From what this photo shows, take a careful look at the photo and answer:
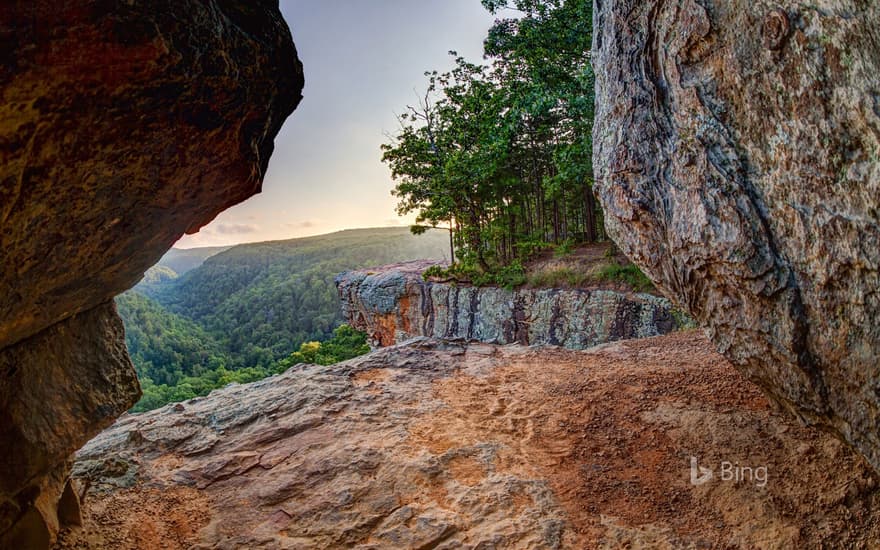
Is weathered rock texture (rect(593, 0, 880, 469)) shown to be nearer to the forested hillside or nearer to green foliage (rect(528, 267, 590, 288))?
green foliage (rect(528, 267, 590, 288))

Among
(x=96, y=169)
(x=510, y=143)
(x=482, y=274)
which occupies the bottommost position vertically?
(x=482, y=274)

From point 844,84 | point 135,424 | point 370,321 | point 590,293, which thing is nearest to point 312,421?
point 135,424

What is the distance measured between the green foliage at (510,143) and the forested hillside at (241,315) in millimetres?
6901

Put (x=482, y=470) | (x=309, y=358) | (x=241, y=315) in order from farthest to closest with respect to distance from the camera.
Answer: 1. (x=241, y=315)
2. (x=309, y=358)
3. (x=482, y=470)

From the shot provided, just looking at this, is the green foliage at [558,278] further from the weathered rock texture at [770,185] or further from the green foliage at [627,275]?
the weathered rock texture at [770,185]

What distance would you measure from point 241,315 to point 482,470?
2493 inches

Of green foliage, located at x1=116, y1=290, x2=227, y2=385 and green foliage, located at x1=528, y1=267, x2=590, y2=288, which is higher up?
green foliage, located at x1=528, y1=267, x2=590, y2=288

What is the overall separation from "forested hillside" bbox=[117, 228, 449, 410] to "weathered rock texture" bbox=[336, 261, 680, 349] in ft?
18.5

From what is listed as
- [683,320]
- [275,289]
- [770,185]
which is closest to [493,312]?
[683,320]

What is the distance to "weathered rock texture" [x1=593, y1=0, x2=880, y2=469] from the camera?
3180mm

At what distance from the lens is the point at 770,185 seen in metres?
3.83

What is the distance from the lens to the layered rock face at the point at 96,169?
212 centimetres

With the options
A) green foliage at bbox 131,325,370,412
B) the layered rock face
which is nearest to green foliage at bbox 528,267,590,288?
the layered rock face

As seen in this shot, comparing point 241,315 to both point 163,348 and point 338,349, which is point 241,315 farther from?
point 338,349
